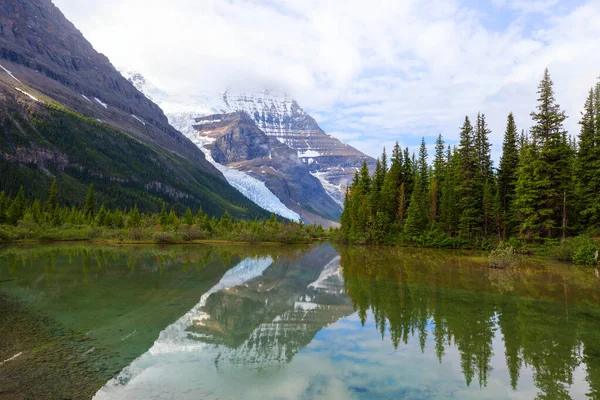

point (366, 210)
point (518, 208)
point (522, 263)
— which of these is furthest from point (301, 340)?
point (366, 210)

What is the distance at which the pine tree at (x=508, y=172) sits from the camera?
48.2 m

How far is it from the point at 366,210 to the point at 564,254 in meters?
34.1

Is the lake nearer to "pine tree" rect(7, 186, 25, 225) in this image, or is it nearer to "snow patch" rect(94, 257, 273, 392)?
"snow patch" rect(94, 257, 273, 392)

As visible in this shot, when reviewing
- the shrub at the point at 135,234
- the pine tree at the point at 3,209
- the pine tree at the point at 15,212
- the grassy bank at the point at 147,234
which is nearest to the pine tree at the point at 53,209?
the pine tree at the point at 15,212

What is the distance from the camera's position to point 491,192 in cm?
5128

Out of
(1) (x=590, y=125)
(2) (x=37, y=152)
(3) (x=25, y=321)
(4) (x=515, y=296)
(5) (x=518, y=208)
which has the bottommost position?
(3) (x=25, y=321)

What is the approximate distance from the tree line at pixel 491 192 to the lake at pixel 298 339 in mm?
19484

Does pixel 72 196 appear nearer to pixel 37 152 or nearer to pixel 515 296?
pixel 37 152

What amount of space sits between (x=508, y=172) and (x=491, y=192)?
3306mm

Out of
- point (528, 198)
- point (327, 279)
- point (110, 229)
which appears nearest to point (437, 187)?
point (528, 198)

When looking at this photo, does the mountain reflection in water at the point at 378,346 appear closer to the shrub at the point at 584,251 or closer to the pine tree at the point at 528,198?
the shrub at the point at 584,251

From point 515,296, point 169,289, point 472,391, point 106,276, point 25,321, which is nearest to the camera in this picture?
point 472,391

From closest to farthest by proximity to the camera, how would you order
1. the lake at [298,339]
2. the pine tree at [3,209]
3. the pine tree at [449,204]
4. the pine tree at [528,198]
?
the lake at [298,339], the pine tree at [528,198], the pine tree at [449,204], the pine tree at [3,209]

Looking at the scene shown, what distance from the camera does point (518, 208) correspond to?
44.1 metres
